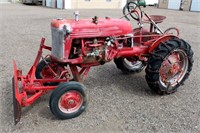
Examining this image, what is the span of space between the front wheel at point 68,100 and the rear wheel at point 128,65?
1511mm

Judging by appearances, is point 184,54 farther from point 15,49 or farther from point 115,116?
point 15,49

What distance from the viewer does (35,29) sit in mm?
8414

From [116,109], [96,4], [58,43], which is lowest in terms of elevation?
[116,109]

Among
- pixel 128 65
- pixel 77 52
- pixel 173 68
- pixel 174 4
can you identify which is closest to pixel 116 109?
pixel 77 52

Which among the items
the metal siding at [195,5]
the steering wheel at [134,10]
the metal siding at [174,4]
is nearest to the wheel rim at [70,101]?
the steering wheel at [134,10]

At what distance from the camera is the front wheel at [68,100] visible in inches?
104

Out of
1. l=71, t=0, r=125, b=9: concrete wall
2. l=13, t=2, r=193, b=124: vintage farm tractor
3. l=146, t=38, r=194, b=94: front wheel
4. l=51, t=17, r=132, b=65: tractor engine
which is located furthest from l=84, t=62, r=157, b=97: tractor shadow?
l=71, t=0, r=125, b=9: concrete wall

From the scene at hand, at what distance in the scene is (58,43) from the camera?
287 centimetres

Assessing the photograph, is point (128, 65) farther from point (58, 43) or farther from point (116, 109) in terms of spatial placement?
point (58, 43)

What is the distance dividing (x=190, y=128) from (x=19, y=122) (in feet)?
6.85

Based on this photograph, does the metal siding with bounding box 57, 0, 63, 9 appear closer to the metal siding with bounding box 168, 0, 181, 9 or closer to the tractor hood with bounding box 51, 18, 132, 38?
the metal siding with bounding box 168, 0, 181, 9

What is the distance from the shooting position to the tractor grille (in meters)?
2.80

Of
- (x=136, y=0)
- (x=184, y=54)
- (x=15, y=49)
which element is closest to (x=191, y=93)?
(x=184, y=54)

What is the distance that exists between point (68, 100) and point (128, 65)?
179 cm
